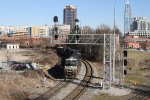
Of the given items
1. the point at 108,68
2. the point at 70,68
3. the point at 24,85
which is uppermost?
the point at 108,68

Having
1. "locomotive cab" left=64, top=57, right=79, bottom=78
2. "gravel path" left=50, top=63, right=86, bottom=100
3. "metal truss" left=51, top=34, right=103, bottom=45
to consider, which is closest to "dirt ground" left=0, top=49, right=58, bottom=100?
"gravel path" left=50, top=63, right=86, bottom=100

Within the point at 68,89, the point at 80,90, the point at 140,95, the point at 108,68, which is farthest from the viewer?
the point at 108,68

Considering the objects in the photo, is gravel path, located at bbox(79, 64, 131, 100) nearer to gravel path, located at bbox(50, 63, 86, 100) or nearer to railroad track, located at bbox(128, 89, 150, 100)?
railroad track, located at bbox(128, 89, 150, 100)

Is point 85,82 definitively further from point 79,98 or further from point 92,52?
point 92,52

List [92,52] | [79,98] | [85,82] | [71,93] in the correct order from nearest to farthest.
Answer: [79,98], [71,93], [85,82], [92,52]

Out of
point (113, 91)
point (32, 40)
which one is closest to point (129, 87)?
point (113, 91)

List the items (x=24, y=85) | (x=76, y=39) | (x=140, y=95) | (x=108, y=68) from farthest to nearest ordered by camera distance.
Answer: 1. (x=76, y=39)
2. (x=108, y=68)
3. (x=24, y=85)
4. (x=140, y=95)

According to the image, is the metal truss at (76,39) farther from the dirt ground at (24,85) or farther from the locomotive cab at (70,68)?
the dirt ground at (24,85)

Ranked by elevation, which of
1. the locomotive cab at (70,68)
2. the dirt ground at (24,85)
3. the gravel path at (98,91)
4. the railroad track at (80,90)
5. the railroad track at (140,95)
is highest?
the locomotive cab at (70,68)

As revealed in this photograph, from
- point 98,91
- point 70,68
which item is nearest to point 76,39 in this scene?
point 70,68

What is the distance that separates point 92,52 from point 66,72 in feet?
126

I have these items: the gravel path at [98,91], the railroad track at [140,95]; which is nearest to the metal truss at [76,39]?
the gravel path at [98,91]

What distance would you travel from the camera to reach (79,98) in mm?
33406

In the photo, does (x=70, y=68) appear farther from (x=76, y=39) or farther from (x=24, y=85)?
(x=24, y=85)
